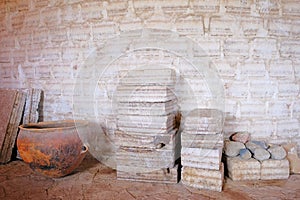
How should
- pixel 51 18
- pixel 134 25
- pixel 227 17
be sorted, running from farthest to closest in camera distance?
pixel 51 18 < pixel 134 25 < pixel 227 17

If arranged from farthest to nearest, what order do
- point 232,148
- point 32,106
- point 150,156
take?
point 32,106 → point 232,148 → point 150,156

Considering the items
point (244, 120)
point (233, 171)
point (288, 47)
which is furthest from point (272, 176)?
point (288, 47)

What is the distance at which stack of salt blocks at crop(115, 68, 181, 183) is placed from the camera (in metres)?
2.08

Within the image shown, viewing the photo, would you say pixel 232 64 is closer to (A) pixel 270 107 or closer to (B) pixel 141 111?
(A) pixel 270 107

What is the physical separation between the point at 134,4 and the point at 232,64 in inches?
46.9

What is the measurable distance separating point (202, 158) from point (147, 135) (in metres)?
0.49

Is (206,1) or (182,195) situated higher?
(206,1)

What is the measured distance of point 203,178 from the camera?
197 cm

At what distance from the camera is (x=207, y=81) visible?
2500 mm

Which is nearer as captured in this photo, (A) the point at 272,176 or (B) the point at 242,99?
(A) the point at 272,176

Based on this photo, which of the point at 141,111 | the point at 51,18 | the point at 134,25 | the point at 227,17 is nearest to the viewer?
the point at 141,111

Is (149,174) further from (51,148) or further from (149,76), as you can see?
(149,76)

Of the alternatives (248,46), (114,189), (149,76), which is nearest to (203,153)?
(114,189)

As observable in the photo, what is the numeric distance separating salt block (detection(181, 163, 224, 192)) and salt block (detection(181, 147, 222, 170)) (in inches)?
1.4
